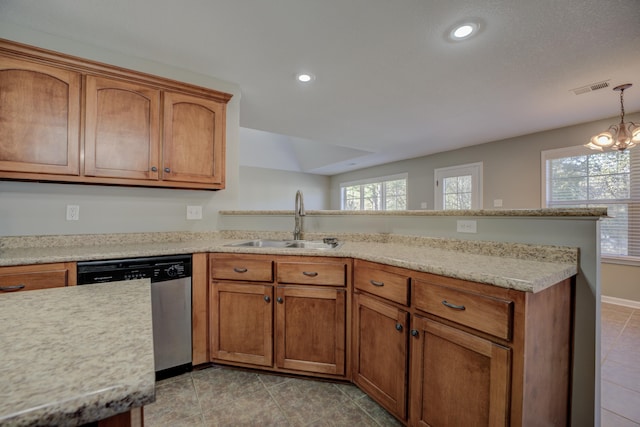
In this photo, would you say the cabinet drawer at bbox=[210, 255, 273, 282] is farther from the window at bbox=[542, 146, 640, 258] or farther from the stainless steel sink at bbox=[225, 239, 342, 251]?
the window at bbox=[542, 146, 640, 258]

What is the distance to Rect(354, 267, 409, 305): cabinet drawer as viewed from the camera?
4.58ft

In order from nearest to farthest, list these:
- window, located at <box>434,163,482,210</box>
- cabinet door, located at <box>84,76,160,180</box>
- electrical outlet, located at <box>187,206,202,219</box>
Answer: cabinet door, located at <box>84,76,160,180</box> < electrical outlet, located at <box>187,206,202,219</box> < window, located at <box>434,163,482,210</box>

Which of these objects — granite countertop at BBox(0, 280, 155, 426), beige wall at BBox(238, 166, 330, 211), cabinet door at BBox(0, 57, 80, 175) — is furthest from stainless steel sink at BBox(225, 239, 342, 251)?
beige wall at BBox(238, 166, 330, 211)

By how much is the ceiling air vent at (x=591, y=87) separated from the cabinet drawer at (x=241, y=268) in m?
3.46

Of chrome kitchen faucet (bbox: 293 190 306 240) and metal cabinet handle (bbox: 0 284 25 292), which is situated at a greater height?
chrome kitchen faucet (bbox: 293 190 306 240)

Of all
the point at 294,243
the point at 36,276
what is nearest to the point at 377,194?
the point at 294,243

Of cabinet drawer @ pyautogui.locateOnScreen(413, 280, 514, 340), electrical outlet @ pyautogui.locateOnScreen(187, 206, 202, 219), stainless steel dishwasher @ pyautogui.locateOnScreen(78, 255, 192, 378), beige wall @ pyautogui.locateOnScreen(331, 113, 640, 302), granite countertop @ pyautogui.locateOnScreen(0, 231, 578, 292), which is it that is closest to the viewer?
cabinet drawer @ pyautogui.locateOnScreen(413, 280, 514, 340)

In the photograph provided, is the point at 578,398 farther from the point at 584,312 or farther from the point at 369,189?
the point at 369,189

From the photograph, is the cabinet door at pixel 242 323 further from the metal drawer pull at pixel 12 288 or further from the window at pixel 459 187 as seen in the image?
the window at pixel 459 187

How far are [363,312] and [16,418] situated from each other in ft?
4.98

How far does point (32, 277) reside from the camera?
149cm

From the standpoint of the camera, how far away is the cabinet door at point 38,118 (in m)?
1.75

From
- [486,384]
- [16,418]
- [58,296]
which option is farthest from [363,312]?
[16,418]

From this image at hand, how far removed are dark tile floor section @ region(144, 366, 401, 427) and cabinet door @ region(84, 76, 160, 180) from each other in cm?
153
